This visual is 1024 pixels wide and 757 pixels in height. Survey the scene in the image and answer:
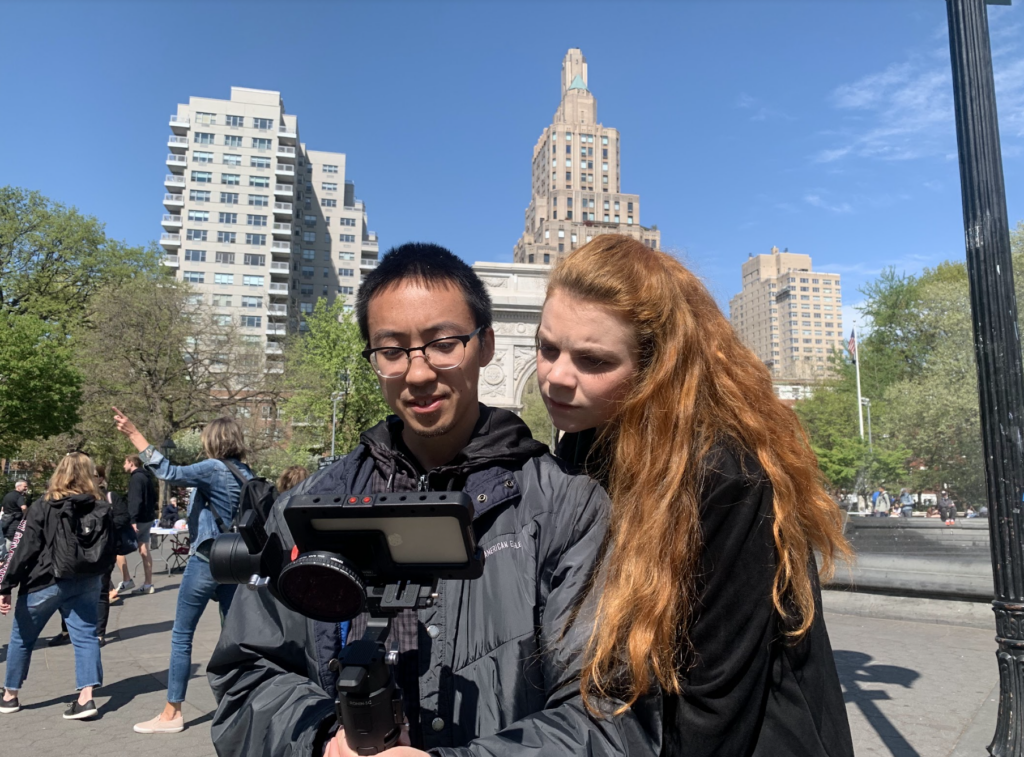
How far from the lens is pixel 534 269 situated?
44.5m

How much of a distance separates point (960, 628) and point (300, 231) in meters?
92.6

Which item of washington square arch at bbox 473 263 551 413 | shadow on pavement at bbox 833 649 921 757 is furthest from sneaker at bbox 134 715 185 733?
washington square arch at bbox 473 263 551 413

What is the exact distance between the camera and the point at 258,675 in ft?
5.83

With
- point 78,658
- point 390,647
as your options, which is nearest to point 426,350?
point 390,647

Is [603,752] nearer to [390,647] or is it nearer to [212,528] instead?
[390,647]

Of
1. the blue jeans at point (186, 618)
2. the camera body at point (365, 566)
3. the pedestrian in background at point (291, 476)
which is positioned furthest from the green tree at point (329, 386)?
the camera body at point (365, 566)

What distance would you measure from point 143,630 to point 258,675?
941cm

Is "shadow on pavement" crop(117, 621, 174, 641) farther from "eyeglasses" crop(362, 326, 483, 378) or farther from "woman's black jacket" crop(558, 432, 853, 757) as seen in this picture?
"woman's black jacket" crop(558, 432, 853, 757)

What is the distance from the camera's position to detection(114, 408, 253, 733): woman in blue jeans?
5.73 m

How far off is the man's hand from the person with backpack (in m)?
5.76

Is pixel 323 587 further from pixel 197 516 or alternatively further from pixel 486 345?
pixel 197 516

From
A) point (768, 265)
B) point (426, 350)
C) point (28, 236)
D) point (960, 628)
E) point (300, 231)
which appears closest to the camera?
point (426, 350)

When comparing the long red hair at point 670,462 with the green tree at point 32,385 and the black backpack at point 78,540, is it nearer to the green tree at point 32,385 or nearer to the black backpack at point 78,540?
the black backpack at point 78,540

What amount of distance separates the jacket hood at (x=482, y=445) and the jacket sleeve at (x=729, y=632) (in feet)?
1.54
